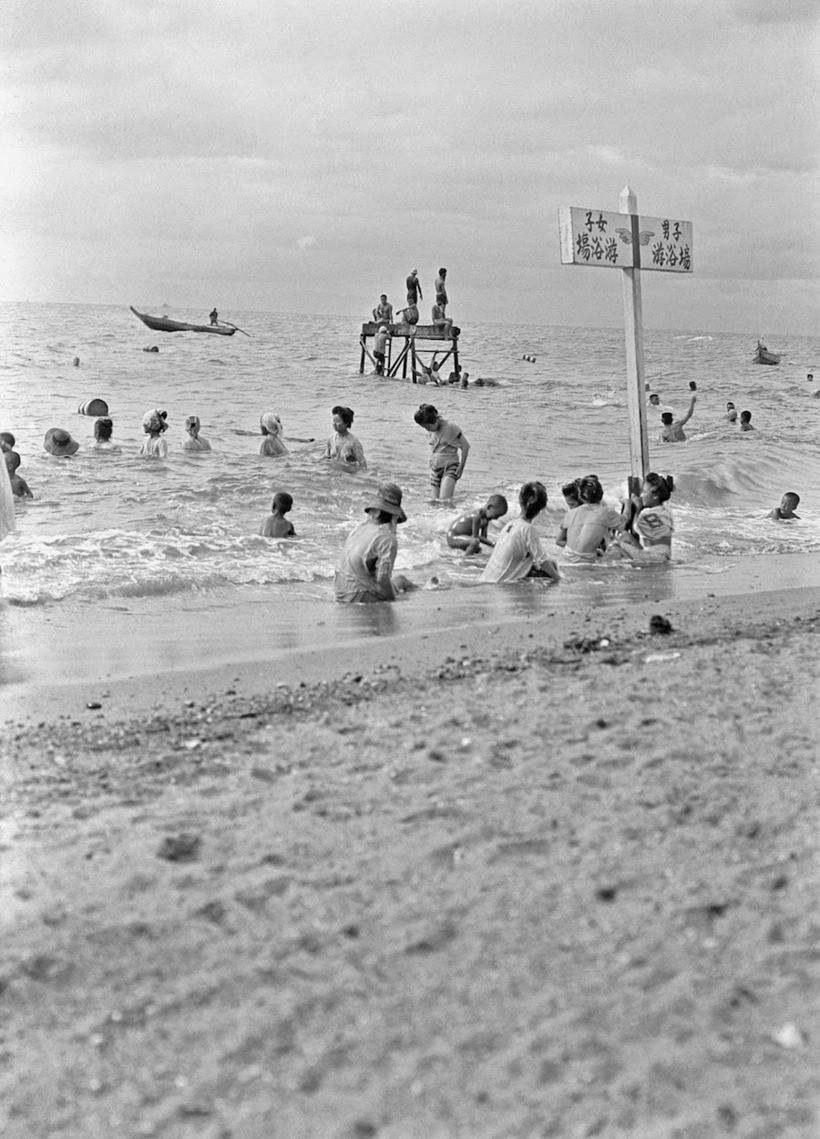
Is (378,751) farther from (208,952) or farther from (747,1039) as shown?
(747,1039)

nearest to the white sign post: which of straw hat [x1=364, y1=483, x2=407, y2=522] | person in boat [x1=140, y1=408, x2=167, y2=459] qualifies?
straw hat [x1=364, y1=483, x2=407, y2=522]

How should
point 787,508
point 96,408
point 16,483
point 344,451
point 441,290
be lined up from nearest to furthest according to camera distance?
point 16,483, point 787,508, point 344,451, point 96,408, point 441,290

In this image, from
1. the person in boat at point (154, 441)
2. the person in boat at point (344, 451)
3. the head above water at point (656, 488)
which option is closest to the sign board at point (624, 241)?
the head above water at point (656, 488)

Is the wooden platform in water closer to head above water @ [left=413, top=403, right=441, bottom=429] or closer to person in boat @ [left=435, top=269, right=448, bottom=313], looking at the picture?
person in boat @ [left=435, top=269, right=448, bottom=313]

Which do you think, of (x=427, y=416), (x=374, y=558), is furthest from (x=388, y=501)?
(x=427, y=416)

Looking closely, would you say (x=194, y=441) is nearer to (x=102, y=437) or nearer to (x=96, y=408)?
(x=102, y=437)

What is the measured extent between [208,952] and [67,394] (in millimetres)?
26783

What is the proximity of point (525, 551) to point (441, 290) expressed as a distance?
2507cm

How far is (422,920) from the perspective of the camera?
2934mm

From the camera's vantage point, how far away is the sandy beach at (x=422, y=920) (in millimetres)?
2369

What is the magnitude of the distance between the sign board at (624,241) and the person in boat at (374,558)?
2.46 metres

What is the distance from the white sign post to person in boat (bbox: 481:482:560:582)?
1687 mm

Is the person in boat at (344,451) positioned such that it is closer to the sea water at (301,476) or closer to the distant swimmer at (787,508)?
the sea water at (301,476)

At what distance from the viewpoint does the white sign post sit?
9336 mm
